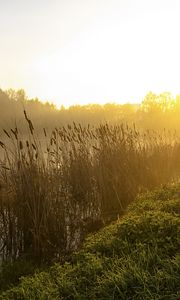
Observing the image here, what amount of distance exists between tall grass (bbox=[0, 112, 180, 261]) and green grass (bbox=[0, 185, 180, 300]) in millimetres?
749

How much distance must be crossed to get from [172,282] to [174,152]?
878cm

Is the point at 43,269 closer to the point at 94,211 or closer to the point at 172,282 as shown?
the point at 172,282

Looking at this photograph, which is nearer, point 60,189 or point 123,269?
point 123,269

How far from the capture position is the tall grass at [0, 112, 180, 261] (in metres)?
5.70

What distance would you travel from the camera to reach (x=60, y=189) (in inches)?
261

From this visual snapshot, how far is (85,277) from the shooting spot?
13.3ft

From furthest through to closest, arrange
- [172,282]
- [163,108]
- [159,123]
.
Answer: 1. [163,108]
2. [159,123]
3. [172,282]

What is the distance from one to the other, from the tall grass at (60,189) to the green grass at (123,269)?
2.46 feet

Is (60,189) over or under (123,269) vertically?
over

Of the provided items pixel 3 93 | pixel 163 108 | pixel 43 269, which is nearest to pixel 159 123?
pixel 163 108

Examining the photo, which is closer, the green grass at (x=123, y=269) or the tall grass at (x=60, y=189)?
the green grass at (x=123, y=269)

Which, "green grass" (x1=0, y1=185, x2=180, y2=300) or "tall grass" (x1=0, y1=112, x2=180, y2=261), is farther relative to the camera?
"tall grass" (x1=0, y1=112, x2=180, y2=261)

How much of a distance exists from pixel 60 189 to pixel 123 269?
9.34 feet

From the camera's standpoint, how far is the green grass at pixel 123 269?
11.9ft
